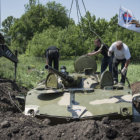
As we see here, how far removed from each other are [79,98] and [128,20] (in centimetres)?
1351

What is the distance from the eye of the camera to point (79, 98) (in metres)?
7.39

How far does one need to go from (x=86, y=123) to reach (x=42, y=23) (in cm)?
5348

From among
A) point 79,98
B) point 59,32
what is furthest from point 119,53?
point 59,32

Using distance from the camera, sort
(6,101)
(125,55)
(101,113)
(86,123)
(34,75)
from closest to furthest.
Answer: (86,123) → (101,113) → (6,101) → (125,55) → (34,75)

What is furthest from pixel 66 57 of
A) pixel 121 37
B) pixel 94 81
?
pixel 94 81

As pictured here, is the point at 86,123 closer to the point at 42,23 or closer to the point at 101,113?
the point at 101,113

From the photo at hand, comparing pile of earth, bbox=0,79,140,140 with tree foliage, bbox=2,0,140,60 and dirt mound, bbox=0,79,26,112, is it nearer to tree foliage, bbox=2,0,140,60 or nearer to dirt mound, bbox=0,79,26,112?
dirt mound, bbox=0,79,26,112

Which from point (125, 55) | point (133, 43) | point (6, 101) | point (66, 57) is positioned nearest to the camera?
point (6, 101)

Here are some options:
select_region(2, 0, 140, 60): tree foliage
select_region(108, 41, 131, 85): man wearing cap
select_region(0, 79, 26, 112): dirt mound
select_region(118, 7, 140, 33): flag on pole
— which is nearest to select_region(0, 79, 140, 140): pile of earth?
select_region(0, 79, 26, 112): dirt mound

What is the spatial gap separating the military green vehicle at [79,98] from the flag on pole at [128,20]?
38.5ft

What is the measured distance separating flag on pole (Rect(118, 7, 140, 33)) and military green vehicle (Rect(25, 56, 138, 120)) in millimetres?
11729

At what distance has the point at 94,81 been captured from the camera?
8258mm

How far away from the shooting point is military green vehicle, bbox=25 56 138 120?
6797 millimetres

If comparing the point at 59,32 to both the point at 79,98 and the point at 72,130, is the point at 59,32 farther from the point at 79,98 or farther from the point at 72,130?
the point at 72,130
